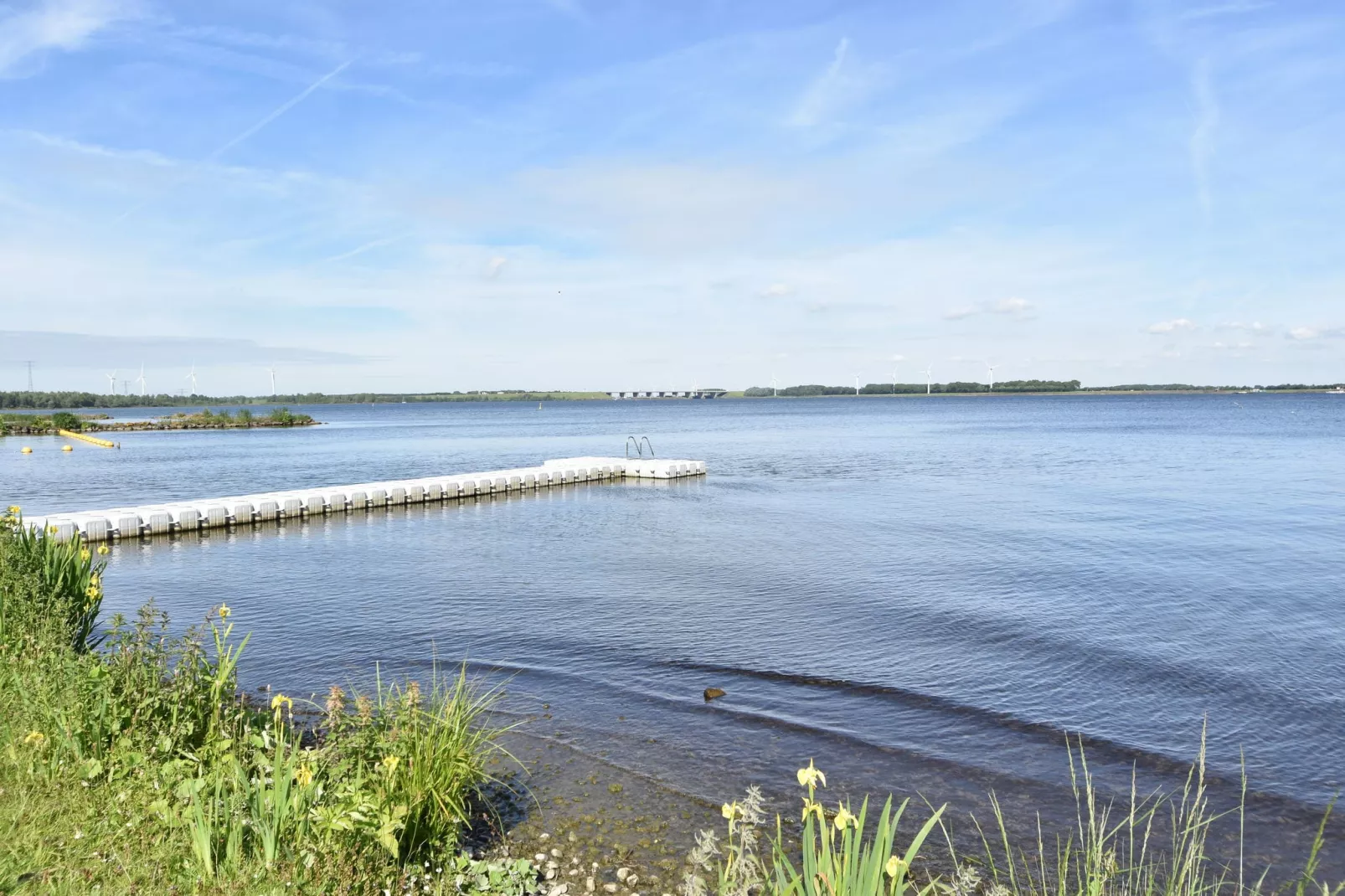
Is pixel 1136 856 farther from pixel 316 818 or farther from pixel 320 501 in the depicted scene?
pixel 320 501

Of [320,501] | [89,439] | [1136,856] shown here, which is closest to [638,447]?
[320,501]

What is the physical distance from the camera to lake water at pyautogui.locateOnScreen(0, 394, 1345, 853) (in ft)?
32.2

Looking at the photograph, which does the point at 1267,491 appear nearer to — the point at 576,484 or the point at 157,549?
the point at 576,484

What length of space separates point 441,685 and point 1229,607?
13.9 m

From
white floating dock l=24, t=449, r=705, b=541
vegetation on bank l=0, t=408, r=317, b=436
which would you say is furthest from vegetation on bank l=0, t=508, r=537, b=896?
vegetation on bank l=0, t=408, r=317, b=436

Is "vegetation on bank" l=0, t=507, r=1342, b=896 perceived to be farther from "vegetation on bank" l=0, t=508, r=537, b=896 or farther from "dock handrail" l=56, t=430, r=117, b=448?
"dock handrail" l=56, t=430, r=117, b=448

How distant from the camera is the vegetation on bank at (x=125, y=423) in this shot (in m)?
86.2

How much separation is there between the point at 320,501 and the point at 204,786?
25099 mm

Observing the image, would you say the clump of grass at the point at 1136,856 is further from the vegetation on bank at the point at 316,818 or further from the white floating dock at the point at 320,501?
the white floating dock at the point at 320,501

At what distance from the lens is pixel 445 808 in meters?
6.60

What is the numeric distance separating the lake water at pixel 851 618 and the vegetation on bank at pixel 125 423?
6150cm

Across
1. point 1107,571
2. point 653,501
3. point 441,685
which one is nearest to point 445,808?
point 441,685

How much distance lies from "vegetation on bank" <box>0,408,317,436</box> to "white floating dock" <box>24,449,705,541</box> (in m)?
70.9

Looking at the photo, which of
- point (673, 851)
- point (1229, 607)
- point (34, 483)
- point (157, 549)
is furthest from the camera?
point (34, 483)
